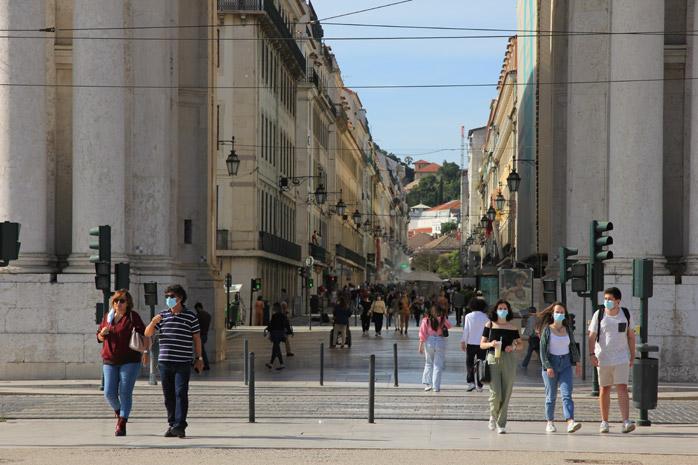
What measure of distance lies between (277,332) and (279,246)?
149 ft

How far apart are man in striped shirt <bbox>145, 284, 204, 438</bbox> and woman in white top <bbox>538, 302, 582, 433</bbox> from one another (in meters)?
4.62

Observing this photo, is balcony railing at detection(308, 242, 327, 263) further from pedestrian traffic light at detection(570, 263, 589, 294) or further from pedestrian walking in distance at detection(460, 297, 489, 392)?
pedestrian traffic light at detection(570, 263, 589, 294)

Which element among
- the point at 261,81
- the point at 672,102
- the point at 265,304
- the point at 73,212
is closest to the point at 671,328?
the point at 672,102

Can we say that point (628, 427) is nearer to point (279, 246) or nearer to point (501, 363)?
point (501, 363)

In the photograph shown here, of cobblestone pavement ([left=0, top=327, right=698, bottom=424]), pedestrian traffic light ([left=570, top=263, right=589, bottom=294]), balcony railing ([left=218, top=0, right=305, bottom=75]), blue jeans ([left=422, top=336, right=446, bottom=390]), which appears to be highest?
balcony railing ([left=218, top=0, right=305, bottom=75])

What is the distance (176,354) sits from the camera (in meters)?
19.5

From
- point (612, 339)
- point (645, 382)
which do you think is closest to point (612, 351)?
point (612, 339)

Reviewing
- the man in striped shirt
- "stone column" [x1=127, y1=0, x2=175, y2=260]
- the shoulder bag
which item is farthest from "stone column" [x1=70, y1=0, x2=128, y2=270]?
the shoulder bag

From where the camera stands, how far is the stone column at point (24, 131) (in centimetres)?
3228

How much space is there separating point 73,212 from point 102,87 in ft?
8.80

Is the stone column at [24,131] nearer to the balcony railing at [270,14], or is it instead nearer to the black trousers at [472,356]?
the black trousers at [472,356]

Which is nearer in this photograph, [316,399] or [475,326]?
[316,399]

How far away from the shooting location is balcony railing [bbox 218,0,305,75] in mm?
74438

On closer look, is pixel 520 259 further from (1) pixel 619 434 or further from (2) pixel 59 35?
(1) pixel 619 434
